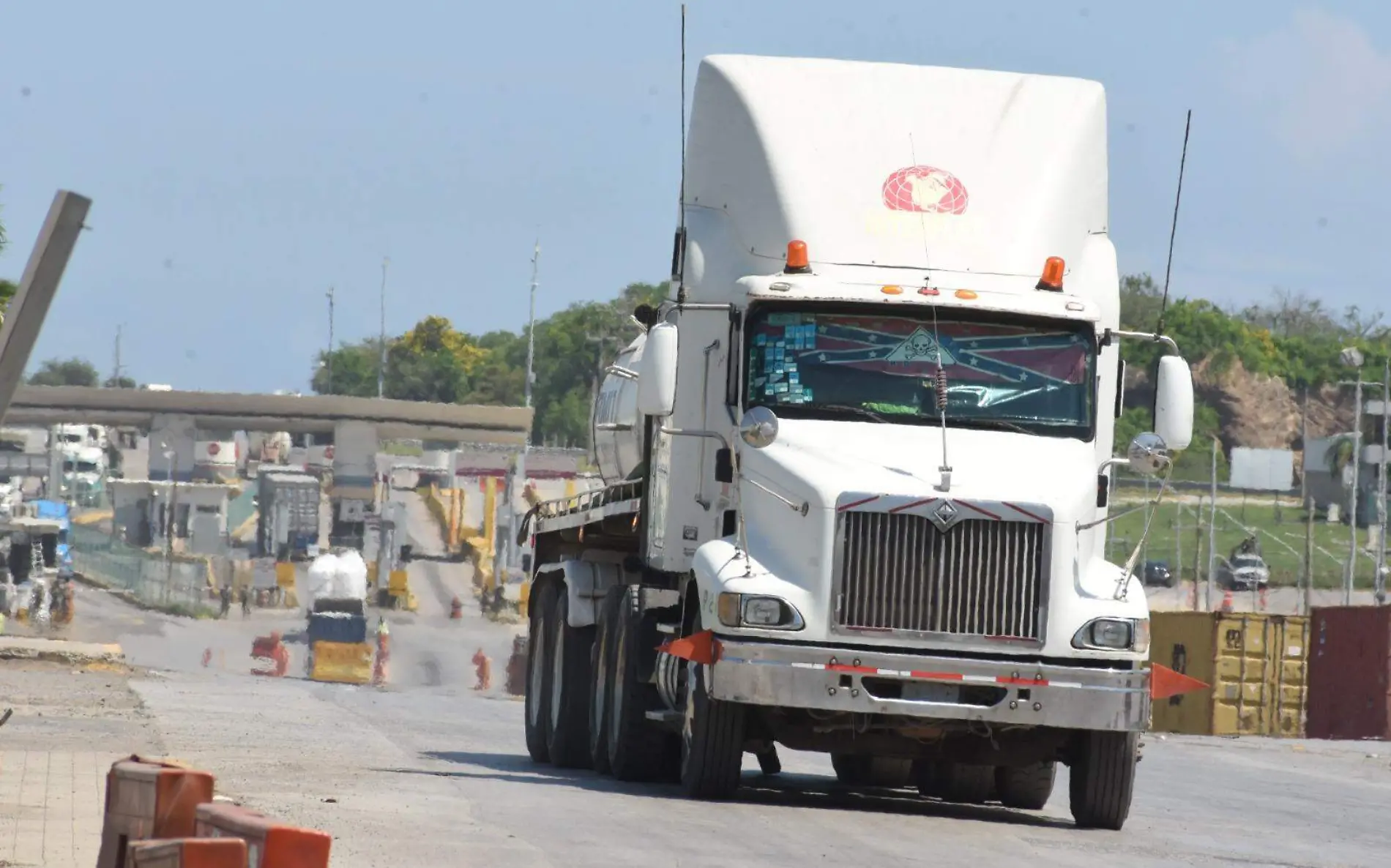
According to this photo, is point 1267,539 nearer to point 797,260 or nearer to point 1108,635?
point 797,260

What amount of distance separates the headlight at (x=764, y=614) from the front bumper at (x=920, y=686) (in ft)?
0.40

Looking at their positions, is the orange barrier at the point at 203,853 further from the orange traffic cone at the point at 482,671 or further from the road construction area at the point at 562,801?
the orange traffic cone at the point at 482,671

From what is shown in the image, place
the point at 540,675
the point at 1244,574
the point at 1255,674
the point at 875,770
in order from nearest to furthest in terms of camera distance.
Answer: the point at 875,770 < the point at 540,675 < the point at 1255,674 < the point at 1244,574

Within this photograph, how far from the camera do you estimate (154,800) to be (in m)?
8.33

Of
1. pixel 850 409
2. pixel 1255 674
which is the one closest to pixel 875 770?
pixel 850 409

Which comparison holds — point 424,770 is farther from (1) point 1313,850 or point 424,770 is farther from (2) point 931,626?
(1) point 1313,850

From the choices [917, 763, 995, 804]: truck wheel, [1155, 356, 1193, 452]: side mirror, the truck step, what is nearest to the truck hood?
[1155, 356, 1193, 452]: side mirror

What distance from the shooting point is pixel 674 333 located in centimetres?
1555

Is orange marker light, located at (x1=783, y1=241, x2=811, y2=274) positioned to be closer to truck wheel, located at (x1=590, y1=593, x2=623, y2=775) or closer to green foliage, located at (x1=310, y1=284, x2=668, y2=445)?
truck wheel, located at (x1=590, y1=593, x2=623, y2=775)

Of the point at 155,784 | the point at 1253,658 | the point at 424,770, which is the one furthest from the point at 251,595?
the point at 155,784

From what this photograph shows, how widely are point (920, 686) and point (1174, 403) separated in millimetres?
2566

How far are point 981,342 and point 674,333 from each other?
76.8 inches

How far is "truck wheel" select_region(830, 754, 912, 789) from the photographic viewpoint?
19.3 meters

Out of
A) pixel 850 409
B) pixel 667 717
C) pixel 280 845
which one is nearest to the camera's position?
pixel 280 845
